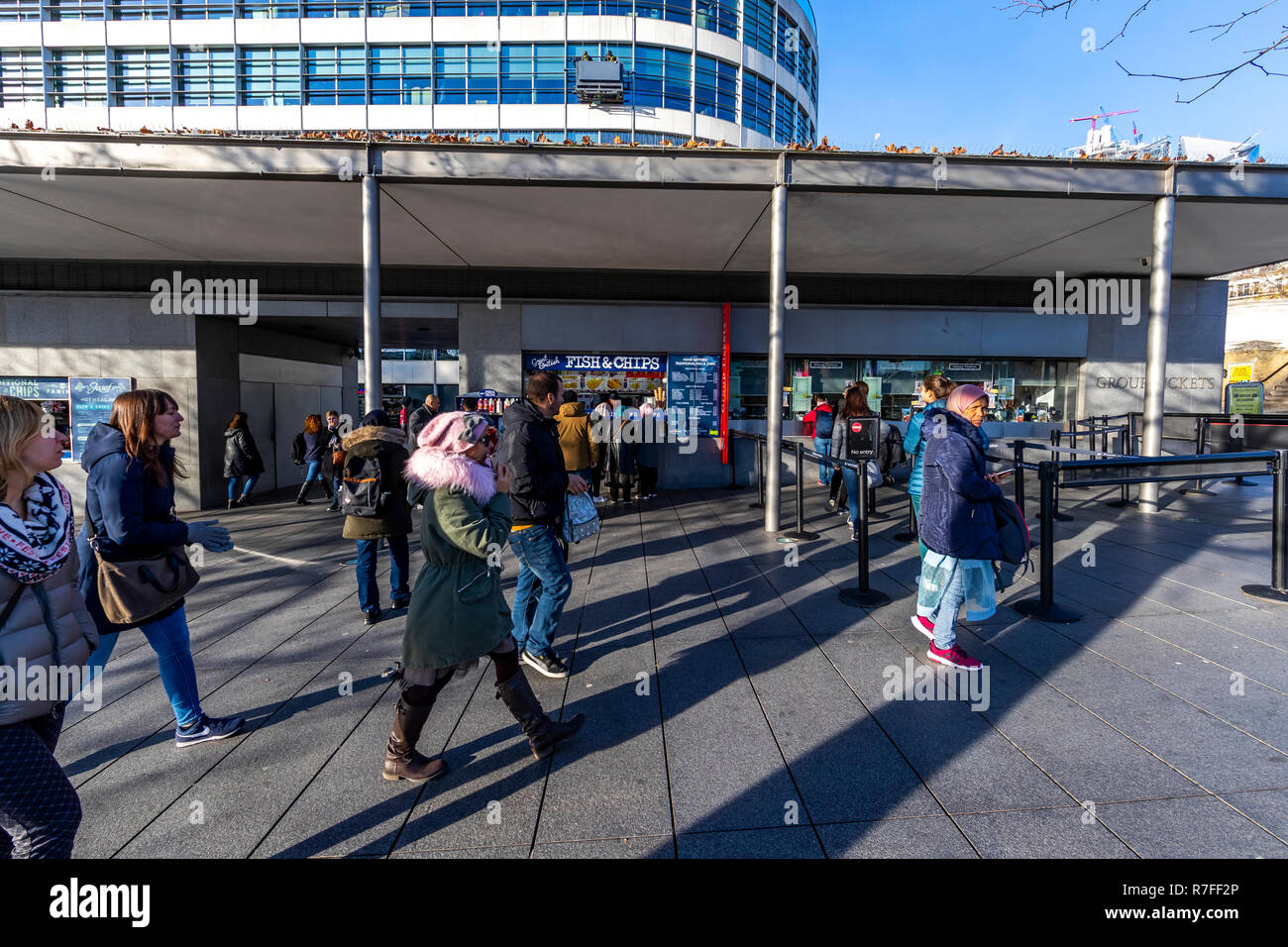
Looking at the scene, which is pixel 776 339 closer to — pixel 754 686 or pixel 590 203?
pixel 590 203

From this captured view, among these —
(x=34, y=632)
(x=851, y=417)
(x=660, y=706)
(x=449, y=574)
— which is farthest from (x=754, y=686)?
→ (x=851, y=417)

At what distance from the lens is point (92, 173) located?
6.78m

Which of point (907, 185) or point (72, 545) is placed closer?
point (72, 545)

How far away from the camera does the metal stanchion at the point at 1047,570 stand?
15.3 ft

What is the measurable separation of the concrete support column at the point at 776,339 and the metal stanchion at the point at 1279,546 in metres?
4.32

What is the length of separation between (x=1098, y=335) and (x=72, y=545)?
50.6 ft

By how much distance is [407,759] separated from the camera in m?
2.88

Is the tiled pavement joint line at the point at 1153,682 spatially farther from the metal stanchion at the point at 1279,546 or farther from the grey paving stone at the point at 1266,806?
the metal stanchion at the point at 1279,546

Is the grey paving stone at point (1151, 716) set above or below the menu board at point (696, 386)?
below

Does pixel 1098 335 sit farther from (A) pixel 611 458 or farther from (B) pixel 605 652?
(B) pixel 605 652

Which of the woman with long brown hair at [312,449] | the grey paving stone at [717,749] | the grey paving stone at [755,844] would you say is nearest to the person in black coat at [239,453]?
the woman with long brown hair at [312,449]

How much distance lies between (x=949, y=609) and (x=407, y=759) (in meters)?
3.32
